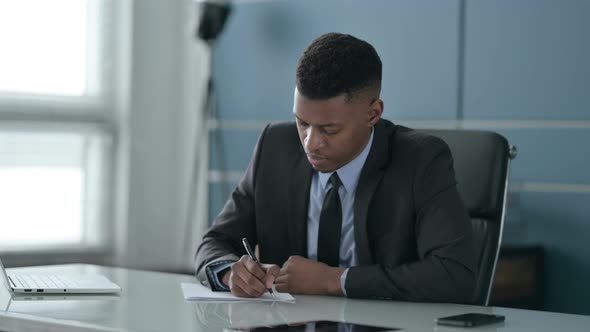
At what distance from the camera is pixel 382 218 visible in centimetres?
223

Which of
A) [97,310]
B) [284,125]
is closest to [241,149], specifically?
[284,125]

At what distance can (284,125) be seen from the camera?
253 centimetres

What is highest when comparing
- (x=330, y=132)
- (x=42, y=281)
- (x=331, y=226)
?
(x=330, y=132)

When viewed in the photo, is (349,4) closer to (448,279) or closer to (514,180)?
(514,180)

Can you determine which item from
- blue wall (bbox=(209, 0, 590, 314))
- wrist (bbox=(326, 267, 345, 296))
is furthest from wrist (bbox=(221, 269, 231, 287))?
blue wall (bbox=(209, 0, 590, 314))

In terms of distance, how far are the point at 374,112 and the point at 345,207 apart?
241 mm

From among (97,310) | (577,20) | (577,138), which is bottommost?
(97,310)

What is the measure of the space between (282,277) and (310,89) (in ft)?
1.38

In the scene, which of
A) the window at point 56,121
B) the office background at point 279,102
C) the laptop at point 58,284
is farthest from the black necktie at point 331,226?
the window at point 56,121

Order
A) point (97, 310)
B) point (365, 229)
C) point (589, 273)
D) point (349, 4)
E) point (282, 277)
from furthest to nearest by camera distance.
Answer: point (349, 4)
point (589, 273)
point (365, 229)
point (282, 277)
point (97, 310)

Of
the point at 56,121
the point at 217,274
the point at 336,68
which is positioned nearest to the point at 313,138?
the point at 336,68

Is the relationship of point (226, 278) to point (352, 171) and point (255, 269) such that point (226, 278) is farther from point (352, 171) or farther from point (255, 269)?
point (352, 171)

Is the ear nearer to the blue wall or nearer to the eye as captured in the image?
the eye

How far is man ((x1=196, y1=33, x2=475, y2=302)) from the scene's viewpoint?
80.8 inches
